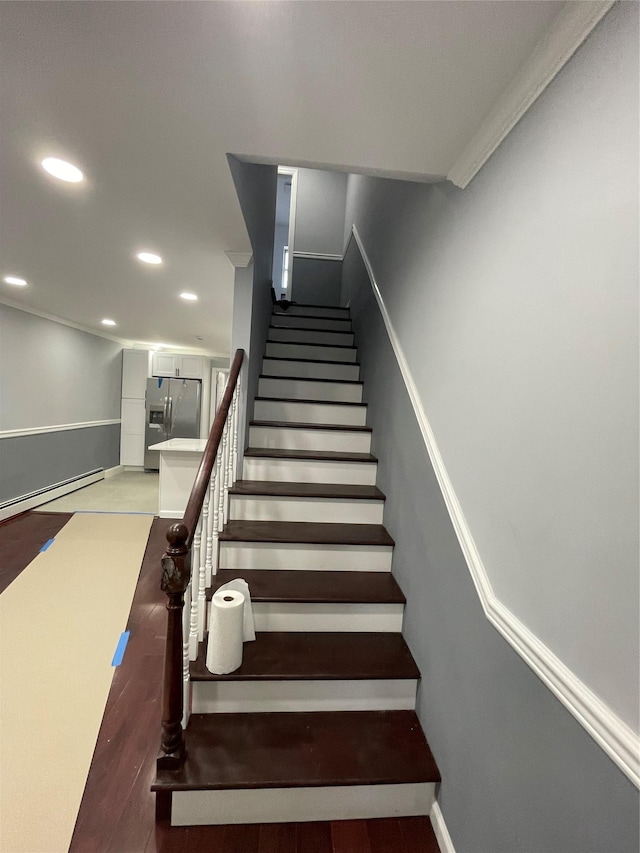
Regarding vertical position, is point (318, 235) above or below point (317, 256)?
above

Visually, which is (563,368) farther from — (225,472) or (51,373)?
(51,373)

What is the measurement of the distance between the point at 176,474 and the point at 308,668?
3132 mm

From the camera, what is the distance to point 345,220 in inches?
180

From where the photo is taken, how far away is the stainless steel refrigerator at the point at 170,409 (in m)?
6.50

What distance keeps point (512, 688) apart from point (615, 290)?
914 mm

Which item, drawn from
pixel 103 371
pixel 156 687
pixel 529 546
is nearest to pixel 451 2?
pixel 529 546

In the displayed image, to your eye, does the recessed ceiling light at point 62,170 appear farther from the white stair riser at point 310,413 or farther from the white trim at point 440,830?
the white trim at point 440,830

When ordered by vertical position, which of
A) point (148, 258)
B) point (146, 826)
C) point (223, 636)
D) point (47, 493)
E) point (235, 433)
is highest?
point (148, 258)

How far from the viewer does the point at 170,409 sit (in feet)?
21.3

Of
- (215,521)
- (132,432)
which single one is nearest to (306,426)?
(215,521)

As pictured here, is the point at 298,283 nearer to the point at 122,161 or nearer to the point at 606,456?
the point at 122,161

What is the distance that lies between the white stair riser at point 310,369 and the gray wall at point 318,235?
195cm

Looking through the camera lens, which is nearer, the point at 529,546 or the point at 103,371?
the point at 529,546

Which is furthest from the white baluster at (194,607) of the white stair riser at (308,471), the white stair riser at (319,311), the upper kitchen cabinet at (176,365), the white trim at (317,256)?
the upper kitchen cabinet at (176,365)
